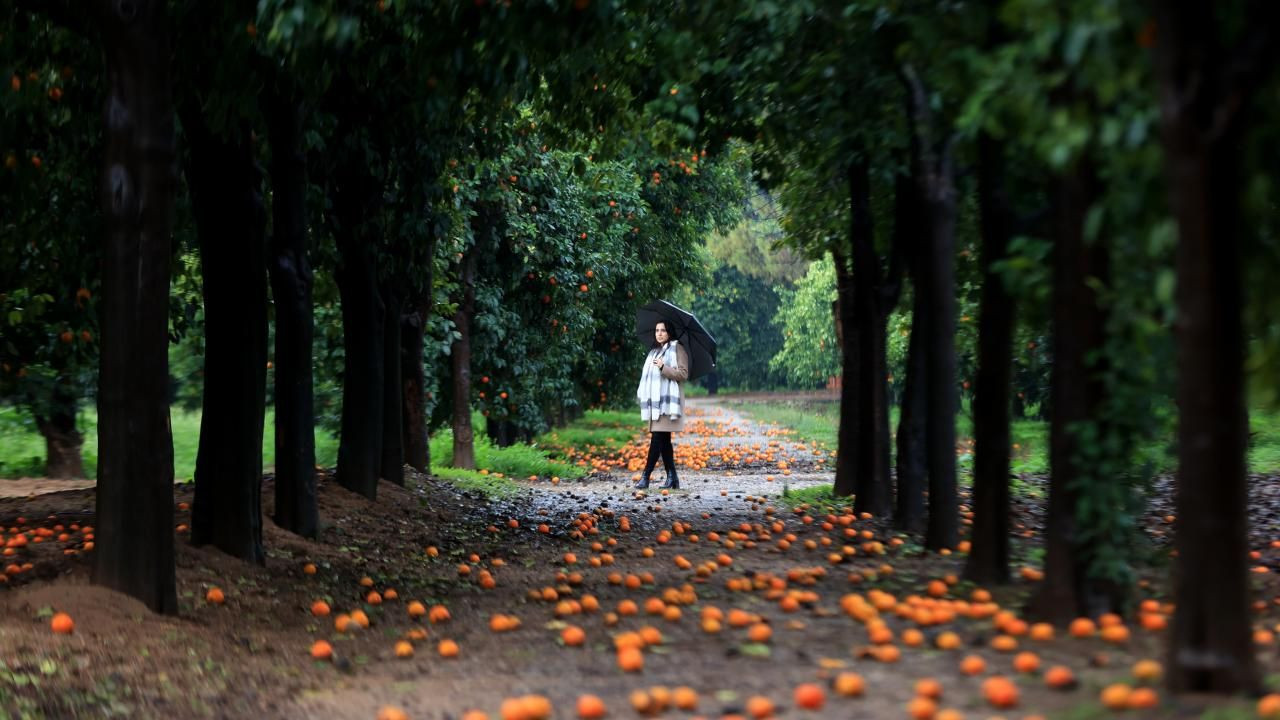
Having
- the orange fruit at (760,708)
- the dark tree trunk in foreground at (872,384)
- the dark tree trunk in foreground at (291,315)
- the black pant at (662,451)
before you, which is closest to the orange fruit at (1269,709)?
the orange fruit at (760,708)

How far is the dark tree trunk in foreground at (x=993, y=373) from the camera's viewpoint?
19.7 feet

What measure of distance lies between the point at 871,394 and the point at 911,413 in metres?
1.51

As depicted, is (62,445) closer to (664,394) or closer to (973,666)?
(664,394)

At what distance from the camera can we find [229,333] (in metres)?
7.81

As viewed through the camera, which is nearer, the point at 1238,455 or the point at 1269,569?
the point at 1238,455

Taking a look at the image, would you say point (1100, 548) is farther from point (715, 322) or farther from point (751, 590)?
point (715, 322)

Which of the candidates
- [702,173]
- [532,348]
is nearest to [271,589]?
[532,348]

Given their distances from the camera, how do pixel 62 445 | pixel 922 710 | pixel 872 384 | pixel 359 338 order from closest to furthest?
pixel 922 710, pixel 872 384, pixel 359 338, pixel 62 445

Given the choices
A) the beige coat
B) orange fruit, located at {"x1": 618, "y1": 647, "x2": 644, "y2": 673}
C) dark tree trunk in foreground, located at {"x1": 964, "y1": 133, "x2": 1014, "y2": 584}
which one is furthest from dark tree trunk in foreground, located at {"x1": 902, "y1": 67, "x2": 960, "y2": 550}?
the beige coat

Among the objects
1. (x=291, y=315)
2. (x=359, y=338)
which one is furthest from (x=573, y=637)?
(x=359, y=338)

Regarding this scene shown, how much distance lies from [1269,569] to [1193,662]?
4470mm

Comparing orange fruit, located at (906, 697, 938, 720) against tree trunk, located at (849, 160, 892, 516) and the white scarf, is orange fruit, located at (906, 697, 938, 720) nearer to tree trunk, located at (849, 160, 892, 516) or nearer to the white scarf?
tree trunk, located at (849, 160, 892, 516)

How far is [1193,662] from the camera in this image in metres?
3.61

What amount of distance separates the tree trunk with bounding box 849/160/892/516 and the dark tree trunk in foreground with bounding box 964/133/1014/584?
3794 mm
